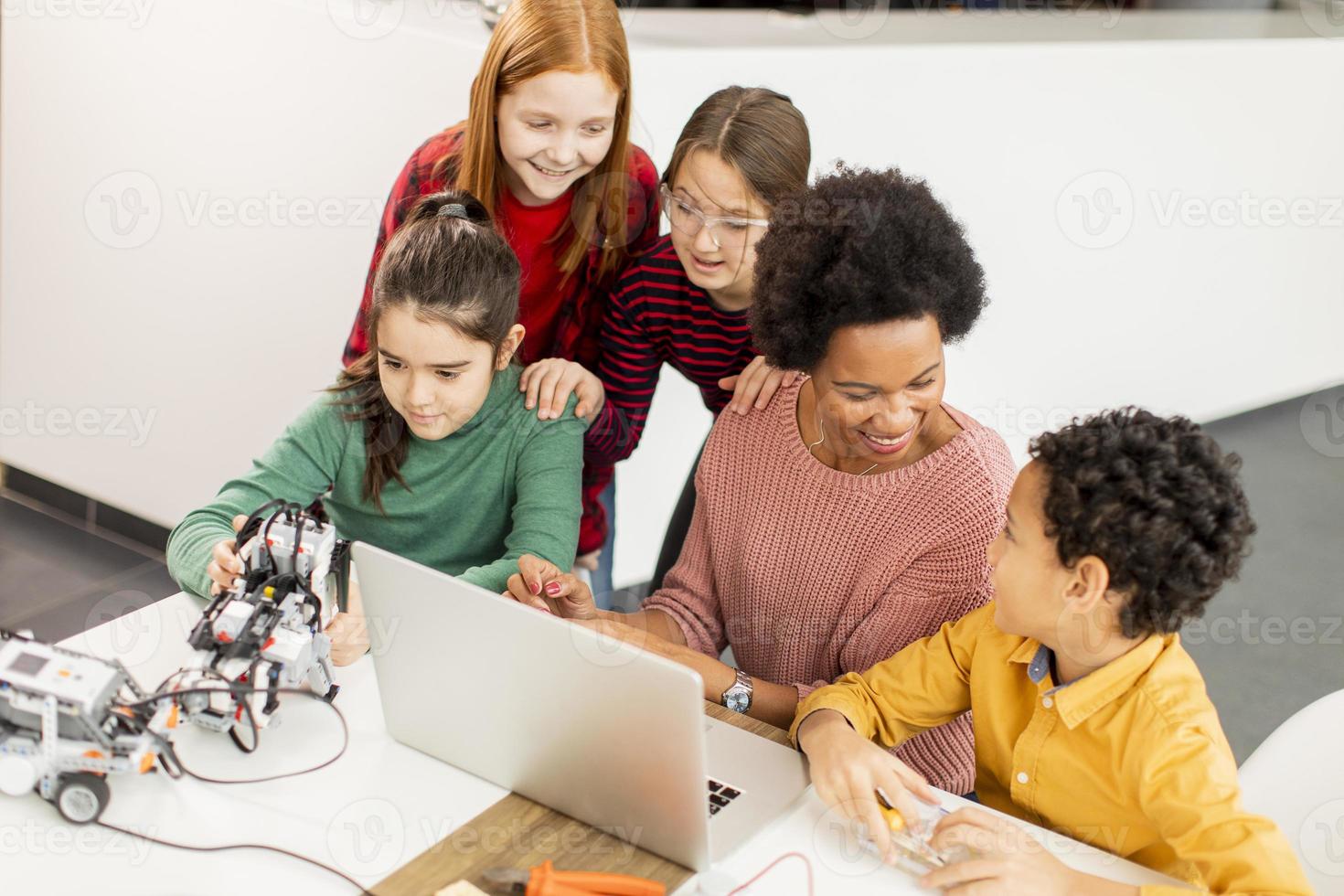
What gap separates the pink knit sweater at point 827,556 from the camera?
1.56 meters

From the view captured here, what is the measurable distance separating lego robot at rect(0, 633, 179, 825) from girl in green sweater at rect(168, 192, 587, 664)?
396 mm

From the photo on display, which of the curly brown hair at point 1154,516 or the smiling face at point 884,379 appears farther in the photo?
the smiling face at point 884,379

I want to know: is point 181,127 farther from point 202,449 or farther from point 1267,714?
point 1267,714

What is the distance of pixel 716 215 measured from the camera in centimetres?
180

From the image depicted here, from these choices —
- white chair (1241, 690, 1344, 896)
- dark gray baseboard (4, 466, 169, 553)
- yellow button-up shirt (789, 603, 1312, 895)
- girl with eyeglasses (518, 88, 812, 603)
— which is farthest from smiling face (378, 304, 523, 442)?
dark gray baseboard (4, 466, 169, 553)

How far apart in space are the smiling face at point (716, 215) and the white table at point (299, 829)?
2.60 feet

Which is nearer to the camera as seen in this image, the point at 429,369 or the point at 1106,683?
the point at 1106,683

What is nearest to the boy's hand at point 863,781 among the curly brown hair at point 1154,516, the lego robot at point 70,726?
the curly brown hair at point 1154,516

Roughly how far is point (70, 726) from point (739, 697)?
73 centimetres

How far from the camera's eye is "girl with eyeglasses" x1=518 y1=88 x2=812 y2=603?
1.78m

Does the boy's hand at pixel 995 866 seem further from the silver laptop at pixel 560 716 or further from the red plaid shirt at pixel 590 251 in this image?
the red plaid shirt at pixel 590 251

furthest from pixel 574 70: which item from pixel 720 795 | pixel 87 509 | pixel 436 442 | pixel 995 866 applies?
pixel 87 509

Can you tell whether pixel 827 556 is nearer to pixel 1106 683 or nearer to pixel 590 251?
pixel 1106 683

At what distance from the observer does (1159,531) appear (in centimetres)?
121
